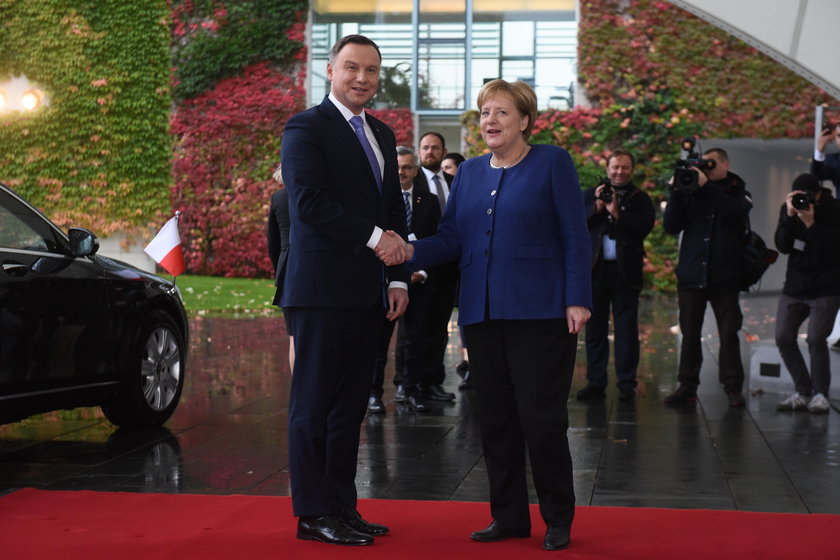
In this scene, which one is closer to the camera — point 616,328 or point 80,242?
point 80,242

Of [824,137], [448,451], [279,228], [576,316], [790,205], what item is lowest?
[448,451]

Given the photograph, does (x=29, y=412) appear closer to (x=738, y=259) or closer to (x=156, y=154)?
(x=738, y=259)

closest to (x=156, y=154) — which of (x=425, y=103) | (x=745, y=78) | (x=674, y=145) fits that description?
(x=425, y=103)

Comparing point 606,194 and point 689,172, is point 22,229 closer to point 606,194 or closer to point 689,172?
point 606,194

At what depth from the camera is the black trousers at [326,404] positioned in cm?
438

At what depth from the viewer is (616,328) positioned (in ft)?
28.8

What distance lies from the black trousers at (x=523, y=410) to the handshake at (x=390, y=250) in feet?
1.33

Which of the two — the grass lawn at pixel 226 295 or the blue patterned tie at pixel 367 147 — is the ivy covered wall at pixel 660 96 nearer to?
the grass lawn at pixel 226 295

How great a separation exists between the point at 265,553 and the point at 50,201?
1892 cm

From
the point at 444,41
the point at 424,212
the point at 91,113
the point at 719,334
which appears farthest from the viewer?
the point at 444,41

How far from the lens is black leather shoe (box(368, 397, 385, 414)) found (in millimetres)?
8047

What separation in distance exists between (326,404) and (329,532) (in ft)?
1.63

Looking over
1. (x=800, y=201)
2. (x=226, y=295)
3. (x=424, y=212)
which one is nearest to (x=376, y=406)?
(x=424, y=212)

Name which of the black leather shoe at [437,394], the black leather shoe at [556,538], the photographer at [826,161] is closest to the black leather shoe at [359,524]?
the black leather shoe at [556,538]
